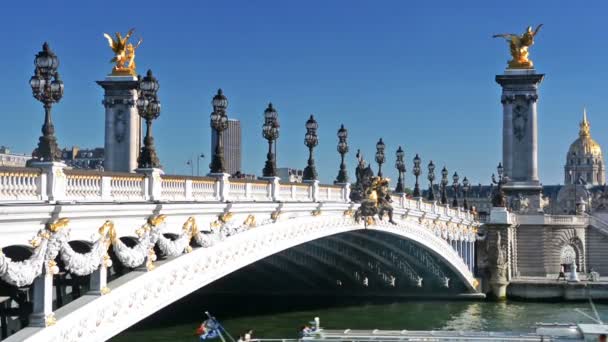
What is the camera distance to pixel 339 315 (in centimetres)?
5800

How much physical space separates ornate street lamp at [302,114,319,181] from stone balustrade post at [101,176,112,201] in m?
17.9

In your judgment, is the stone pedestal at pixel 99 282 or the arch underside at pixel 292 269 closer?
the stone pedestal at pixel 99 282

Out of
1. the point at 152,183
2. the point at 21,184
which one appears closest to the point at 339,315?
the point at 152,183

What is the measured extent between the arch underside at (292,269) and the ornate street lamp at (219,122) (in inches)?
76.3

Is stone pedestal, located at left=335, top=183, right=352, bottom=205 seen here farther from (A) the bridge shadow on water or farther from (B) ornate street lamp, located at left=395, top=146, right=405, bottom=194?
(B) ornate street lamp, located at left=395, top=146, right=405, bottom=194

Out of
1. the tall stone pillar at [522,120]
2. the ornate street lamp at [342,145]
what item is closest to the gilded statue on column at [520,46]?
the tall stone pillar at [522,120]

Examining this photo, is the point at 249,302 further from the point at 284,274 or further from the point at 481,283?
the point at 481,283

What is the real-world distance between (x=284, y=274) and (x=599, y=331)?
1090 inches

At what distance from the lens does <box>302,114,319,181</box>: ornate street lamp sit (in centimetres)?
3903

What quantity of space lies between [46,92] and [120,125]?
58.8 m

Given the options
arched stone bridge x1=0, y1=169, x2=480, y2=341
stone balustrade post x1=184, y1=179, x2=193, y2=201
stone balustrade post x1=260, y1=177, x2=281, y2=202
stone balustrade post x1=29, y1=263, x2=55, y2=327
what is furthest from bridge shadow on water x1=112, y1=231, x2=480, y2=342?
stone balustrade post x1=29, y1=263, x2=55, y2=327

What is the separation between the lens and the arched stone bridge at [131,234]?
18.5 meters

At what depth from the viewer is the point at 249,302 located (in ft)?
201

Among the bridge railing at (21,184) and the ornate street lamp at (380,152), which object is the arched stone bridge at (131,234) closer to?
the bridge railing at (21,184)
